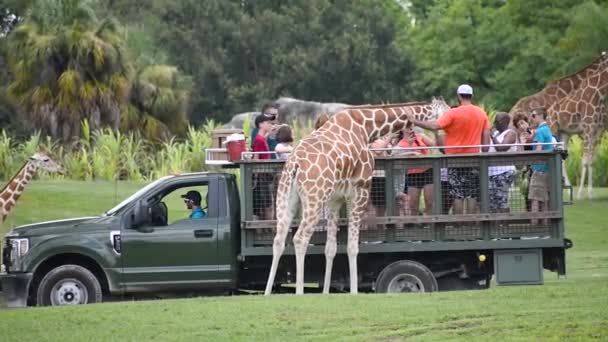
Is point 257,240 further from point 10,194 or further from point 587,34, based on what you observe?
point 587,34

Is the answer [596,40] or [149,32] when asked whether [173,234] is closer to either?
[596,40]

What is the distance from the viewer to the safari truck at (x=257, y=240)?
15500mm

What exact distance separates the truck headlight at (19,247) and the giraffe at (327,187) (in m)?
2.62

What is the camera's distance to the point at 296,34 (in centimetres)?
6056

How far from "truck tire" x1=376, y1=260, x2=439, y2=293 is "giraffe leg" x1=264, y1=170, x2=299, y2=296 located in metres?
1.17

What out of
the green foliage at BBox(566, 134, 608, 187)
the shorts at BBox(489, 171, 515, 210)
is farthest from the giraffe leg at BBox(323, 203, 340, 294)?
the green foliage at BBox(566, 134, 608, 187)

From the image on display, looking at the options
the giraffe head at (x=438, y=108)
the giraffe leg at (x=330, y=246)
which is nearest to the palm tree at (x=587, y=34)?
the giraffe head at (x=438, y=108)

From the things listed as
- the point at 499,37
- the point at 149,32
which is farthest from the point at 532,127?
the point at 149,32

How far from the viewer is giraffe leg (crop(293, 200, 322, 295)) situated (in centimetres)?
1539

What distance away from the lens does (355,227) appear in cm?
1541

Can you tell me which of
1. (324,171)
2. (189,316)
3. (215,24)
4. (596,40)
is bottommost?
(189,316)

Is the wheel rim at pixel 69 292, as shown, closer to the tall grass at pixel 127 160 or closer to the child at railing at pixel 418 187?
the child at railing at pixel 418 187

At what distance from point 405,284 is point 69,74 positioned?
2115 cm

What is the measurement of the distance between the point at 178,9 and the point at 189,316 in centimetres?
4815
